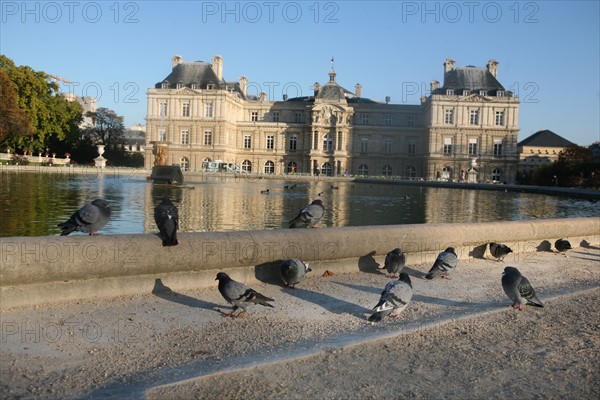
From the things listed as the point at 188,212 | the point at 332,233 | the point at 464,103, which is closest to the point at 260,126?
the point at 464,103

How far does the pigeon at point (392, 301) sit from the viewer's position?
545 centimetres

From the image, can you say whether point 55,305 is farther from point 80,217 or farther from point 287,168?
point 287,168

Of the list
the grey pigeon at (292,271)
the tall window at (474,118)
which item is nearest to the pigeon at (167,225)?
the grey pigeon at (292,271)

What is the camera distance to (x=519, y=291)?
6.00m

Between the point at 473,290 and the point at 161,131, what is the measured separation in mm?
82872

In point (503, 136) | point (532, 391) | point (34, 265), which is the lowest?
point (532, 391)

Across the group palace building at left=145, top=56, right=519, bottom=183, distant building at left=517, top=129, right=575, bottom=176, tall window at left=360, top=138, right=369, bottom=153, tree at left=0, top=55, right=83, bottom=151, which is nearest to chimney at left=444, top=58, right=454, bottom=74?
palace building at left=145, top=56, right=519, bottom=183

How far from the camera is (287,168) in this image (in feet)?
299

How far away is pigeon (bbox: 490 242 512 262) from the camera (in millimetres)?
8767

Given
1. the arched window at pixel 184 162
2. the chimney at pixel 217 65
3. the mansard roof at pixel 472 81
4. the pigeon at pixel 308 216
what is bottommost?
the pigeon at pixel 308 216

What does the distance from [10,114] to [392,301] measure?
52.0 metres

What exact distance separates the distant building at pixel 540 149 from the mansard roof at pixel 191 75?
59.4 meters

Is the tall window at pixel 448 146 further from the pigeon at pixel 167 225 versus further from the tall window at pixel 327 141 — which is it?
the pigeon at pixel 167 225

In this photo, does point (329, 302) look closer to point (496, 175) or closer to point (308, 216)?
point (308, 216)
